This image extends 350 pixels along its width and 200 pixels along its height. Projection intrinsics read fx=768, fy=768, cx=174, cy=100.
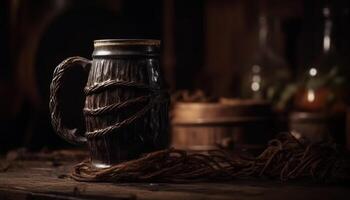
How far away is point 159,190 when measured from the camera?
1.93 m

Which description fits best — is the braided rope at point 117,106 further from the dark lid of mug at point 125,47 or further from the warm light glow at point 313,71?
the warm light glow at point 313,71

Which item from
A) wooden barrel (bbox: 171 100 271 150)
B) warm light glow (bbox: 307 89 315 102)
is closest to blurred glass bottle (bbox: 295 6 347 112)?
warm light glow (bbox: 307 89 315 102)

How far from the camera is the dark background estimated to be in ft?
15.7

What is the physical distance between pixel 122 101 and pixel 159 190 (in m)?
0.31

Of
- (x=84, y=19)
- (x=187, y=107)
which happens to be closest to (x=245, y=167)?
(x=187, y=107)

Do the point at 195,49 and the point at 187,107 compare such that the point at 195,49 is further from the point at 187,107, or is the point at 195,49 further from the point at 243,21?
the point at 187,107

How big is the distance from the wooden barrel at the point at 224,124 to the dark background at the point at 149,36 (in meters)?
0.87

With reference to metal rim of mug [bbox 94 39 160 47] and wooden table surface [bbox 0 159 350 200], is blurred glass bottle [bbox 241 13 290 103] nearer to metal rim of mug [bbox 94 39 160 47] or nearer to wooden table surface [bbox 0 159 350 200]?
metal rim of mug [bbox 94 39 160 47]

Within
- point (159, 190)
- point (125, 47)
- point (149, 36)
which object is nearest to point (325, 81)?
point (149, 36)

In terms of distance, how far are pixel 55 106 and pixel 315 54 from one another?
2455 millimetres

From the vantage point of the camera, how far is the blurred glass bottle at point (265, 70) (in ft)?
15.5

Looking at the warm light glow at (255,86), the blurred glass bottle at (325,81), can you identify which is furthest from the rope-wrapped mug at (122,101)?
the warm light glow at (255,86)

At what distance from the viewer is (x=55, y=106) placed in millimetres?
2193

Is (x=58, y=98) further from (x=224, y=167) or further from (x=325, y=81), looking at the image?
(x=325, y=81)
